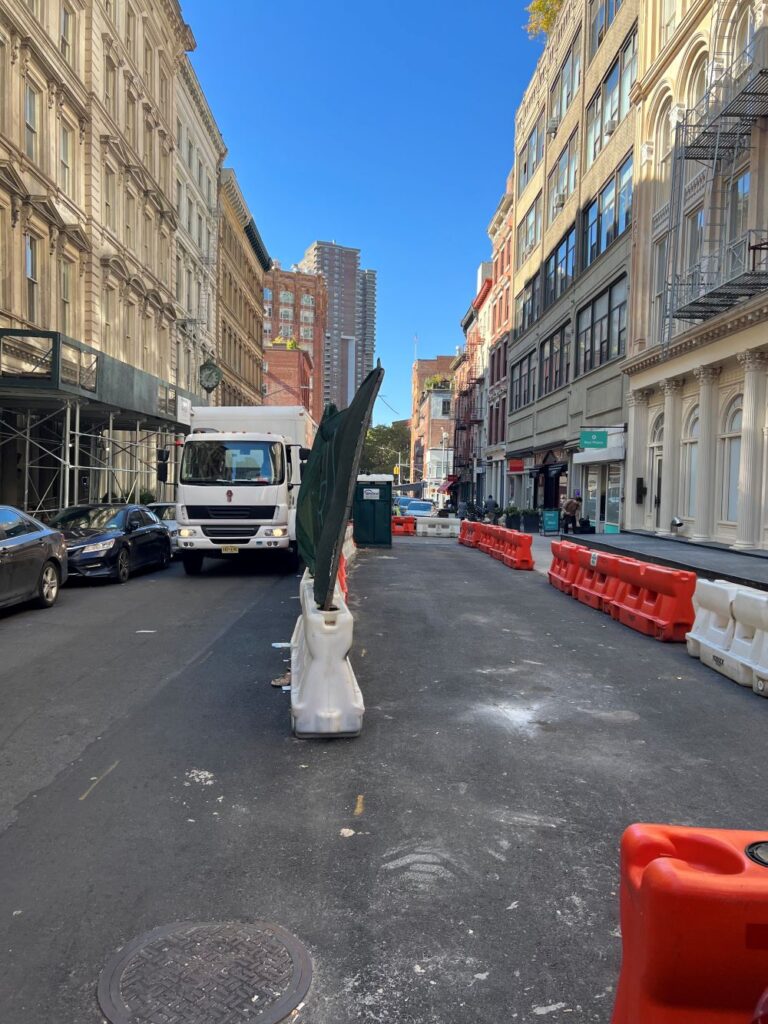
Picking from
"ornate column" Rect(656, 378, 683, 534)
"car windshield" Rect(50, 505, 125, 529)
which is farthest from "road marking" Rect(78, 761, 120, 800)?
"ornate column" Rect(656, 378, 683, 534)

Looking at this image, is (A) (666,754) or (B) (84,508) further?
(B) (84,508)

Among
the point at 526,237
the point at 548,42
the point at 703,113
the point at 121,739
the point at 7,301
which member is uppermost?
the point at 548,42

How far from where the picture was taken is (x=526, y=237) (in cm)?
4294

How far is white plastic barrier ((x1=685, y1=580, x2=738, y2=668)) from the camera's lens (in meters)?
7.46

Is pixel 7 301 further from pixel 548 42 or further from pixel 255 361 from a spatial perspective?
pixel 255 361

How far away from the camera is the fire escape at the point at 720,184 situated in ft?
53.4

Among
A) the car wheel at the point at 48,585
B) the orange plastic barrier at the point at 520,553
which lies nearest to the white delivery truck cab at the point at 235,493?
the car wheel at the point at 48,585

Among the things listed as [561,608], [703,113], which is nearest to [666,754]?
[561,608]

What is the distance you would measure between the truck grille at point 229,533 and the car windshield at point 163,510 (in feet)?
18.0

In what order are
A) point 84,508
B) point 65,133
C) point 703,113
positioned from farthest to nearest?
1. point 65,133
2. point 703,113
3. point 84,508

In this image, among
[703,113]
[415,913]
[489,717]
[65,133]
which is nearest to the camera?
[415,913]

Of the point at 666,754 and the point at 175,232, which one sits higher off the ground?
the point at 175,232

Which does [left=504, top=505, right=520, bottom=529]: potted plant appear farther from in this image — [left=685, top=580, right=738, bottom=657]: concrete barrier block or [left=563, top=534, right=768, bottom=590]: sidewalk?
[left=685, top=580, right=738, bottom=657]: concrete barrier block

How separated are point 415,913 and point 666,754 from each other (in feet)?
8.67
